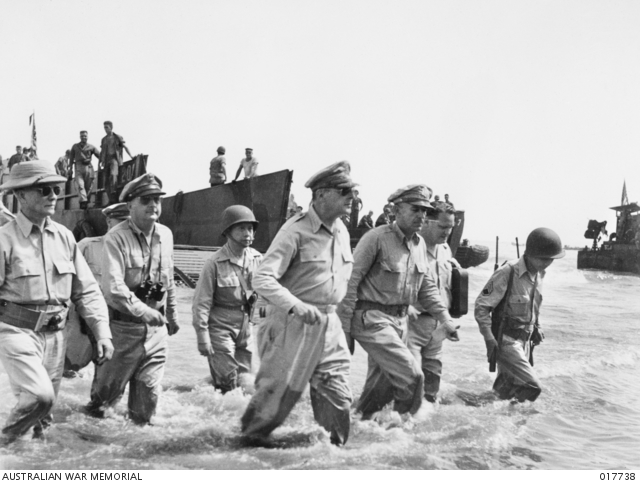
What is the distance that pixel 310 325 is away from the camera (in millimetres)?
4773

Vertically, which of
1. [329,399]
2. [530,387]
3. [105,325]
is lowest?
[530,387]

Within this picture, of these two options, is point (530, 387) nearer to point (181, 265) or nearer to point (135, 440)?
point (135, 440)

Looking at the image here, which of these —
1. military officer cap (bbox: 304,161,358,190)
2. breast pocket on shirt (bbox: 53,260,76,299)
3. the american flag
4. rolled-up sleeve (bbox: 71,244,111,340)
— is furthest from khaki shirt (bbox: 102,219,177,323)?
the american flag

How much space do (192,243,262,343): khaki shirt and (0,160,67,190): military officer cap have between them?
91.8 inches

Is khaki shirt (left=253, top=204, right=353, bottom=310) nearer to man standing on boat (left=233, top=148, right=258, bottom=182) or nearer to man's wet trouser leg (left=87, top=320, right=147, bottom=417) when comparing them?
man's wet trouser leg (left=87, top=320, right=147, bottom=417)

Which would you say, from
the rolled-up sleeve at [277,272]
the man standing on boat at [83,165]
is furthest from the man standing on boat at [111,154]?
the rolled-up sleeve at [277,272]

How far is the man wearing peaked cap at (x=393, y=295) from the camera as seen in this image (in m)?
5.58

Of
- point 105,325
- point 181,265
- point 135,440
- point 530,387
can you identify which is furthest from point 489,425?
point 181,265

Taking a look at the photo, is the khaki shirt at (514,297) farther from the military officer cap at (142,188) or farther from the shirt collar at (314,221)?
the military officer cap at (142,188)

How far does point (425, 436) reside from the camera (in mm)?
6016

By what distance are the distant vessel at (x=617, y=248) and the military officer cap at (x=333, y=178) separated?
41.7 meters

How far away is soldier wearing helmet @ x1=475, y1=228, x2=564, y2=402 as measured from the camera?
7.05 m

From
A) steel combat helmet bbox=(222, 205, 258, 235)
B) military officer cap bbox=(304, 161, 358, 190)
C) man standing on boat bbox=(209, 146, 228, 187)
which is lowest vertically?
steel combat helmet bbox=(222, 205, 258, 235)
